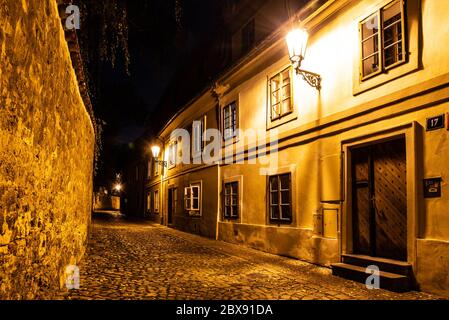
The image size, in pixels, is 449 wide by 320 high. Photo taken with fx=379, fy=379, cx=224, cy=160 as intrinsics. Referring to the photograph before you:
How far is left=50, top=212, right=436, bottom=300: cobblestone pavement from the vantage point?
5582 mm

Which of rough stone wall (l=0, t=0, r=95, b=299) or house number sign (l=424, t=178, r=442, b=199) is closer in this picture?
rough stone wall (l=0, t=0, r=95, b=299)

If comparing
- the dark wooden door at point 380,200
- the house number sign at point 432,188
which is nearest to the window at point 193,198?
the dark wooden door at point 380,200

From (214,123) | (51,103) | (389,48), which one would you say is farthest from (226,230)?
(51,103)

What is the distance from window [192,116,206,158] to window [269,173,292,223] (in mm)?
5888

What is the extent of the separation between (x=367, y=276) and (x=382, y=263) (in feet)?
1.18

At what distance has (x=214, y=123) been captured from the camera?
14.8 m

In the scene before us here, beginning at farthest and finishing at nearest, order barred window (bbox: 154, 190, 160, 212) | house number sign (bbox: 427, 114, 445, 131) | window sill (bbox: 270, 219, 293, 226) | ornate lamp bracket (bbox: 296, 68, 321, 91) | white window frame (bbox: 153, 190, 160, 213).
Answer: barred window (bbox: 154, 190, 160, 212) → white window frame (bbox: 153, 190, 160, 213) → window sill (bbox: 270, 219, 293, 226) → ornate lamp bracket (bbox: 296, 68, 321, 91) → house number sign (bbox: 427, 114, 445, 131)

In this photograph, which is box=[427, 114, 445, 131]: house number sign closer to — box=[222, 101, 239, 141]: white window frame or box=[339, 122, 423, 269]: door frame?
box=[339, 122, 423, 269]: door frame

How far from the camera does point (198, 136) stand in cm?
1661

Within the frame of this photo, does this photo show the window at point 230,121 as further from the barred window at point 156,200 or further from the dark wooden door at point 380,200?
the barred window at point 156,200

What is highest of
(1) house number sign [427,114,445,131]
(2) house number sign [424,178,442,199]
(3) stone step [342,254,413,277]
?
(1) house number sign [427,114,445,131]

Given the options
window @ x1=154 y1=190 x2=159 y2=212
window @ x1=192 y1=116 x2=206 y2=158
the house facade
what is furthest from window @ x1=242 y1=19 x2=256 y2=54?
window @ x1=154 y1=190 x2=159 y2=212

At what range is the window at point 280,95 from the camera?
33.1 ft

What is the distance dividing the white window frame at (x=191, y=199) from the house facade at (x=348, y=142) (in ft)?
9.00
